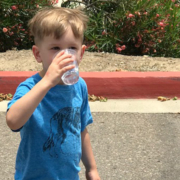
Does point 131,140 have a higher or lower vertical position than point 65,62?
lower

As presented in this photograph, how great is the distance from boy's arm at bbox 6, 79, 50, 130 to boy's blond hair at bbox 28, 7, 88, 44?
26 cm

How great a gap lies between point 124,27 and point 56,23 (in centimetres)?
506

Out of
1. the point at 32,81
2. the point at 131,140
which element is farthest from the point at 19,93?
the point at 131,140

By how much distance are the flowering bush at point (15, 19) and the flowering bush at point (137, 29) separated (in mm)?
922

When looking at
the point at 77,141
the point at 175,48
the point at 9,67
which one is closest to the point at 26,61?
the point at 9,67

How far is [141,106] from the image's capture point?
504 centimetres

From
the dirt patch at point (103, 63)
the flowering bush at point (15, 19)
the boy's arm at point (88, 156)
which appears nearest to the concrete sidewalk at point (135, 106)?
the dirt patch at point (103, 63)

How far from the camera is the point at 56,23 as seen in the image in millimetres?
1888

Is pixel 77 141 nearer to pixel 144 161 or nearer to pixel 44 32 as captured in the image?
pixel 44 32

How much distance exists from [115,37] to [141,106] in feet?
6.65

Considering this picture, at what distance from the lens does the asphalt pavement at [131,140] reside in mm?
3572

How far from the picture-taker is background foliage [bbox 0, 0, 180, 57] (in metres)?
6.73

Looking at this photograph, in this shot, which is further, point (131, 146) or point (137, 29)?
point (137, 29)

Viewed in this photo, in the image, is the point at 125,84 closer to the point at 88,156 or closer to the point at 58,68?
the point at 88,156
